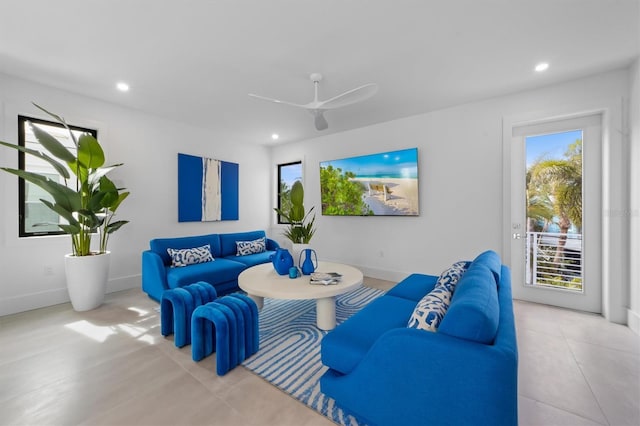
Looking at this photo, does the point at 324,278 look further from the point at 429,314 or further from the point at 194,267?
the point at 194,267

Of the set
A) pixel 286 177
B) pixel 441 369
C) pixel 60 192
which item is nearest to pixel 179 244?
pixel 60 192

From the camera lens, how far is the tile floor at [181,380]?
1494mm

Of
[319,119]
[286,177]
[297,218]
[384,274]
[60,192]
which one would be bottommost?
[384,274]

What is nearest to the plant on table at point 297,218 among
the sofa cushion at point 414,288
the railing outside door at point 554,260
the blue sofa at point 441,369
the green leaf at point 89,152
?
the sofa cushion at point 414,288

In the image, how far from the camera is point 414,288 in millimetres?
2426

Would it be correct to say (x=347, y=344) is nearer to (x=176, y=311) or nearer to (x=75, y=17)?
(x=176, y=311)

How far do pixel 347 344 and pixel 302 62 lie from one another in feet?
8.41

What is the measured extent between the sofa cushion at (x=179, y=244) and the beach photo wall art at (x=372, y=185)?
2.09 m

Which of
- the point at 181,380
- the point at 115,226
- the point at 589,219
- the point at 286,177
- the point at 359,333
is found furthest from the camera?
the point at 286,177

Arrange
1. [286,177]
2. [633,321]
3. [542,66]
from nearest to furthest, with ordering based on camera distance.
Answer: [633,321]
[542,66]
[286,177]

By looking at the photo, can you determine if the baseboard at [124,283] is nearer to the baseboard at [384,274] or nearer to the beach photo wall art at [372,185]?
the beach photo wall art at [372,185]

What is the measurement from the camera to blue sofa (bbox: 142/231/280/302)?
3.04 meters

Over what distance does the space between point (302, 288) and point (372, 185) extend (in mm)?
2604

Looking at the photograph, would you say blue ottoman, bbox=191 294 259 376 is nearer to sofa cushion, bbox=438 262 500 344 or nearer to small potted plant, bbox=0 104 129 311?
sofa cushion, bbox=438 262 500 344
